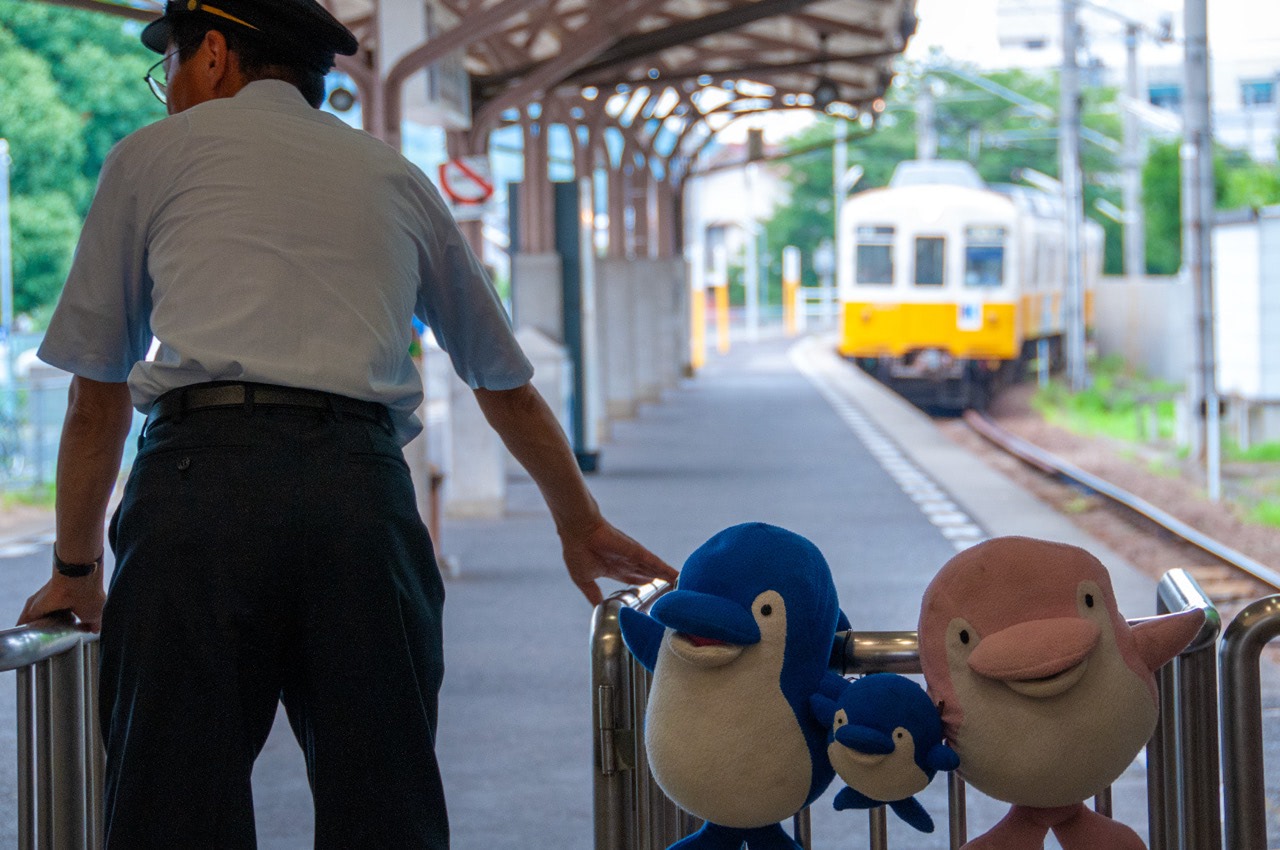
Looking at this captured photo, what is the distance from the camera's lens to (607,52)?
1412cm

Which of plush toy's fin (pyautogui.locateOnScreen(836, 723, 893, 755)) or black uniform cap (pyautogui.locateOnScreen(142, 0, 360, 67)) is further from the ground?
black uniform cap (pyautogui.locateOnScreen(142, 0, 360, 67))

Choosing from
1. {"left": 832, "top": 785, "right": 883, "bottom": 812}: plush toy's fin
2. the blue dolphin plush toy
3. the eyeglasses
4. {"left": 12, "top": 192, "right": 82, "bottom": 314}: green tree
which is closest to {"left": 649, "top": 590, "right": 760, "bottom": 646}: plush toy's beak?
the blue dolphin plush toy

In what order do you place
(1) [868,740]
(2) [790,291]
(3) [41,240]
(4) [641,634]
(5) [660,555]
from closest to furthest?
(1) [868,740]
(4) [641,634]
(5) [660,555]
(3) [41,240]
(2) [790,291]

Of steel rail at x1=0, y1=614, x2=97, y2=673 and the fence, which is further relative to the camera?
the fence

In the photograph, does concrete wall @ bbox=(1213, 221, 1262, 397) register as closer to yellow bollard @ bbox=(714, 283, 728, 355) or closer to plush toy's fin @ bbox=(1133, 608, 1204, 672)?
plush toy's fin @ bbox=(1133, 608, 1204, 672)

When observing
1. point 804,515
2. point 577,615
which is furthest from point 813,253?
point 577,615

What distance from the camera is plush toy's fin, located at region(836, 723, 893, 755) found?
2221 mm

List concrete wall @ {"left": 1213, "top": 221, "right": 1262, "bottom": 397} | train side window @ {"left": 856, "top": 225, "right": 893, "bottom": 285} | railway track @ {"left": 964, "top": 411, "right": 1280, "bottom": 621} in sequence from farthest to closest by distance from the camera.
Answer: train side window @ {"left": 856, "top": 225, "right": 893, "bottom": 285}, concrete wall @ {"left": 1213, "top": 221, "right": 1262, "bottom": 397}, railway track @ {"left": 964, "top": 411, "right": 1280, "bottom": 621}

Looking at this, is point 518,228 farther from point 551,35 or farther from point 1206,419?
point 1206,419

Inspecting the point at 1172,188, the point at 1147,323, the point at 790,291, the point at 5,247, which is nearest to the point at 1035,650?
the point at 5,247

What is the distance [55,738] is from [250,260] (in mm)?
840

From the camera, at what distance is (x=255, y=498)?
232 centimetres

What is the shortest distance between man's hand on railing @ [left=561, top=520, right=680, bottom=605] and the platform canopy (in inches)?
249

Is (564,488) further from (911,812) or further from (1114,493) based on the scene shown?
(1114,493)
